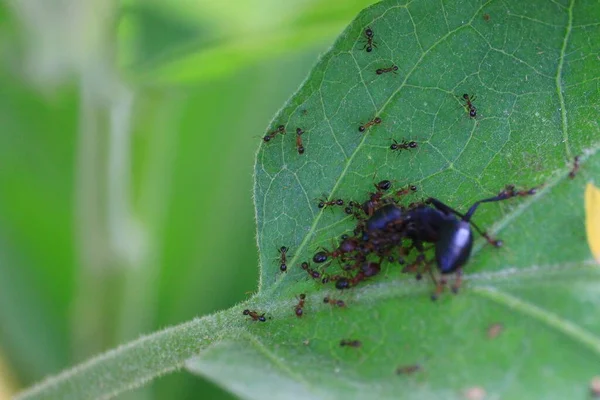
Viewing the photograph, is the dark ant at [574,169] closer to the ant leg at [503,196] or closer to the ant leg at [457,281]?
the ant leg at [503,196]

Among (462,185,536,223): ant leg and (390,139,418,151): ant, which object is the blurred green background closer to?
(390,139,418,151): ant

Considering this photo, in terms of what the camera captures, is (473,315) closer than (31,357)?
Yes

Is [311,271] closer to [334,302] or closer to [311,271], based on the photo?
[311,271]

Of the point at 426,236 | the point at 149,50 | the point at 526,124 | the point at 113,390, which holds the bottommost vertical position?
the point at 113,390

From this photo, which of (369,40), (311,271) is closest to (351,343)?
(311,271)

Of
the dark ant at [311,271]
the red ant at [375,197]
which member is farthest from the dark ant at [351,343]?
the red ant at [375,197]

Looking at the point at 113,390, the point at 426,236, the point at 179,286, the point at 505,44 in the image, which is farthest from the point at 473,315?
the point at 179,286

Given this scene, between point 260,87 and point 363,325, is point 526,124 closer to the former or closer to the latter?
point 363,325
